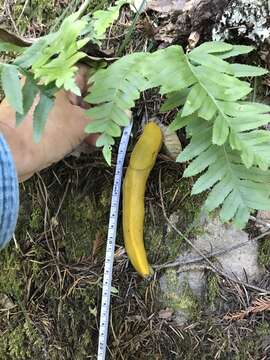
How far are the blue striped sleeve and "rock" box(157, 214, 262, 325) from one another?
82 cm

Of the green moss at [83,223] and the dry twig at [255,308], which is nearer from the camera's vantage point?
the dry twig at [255,308]

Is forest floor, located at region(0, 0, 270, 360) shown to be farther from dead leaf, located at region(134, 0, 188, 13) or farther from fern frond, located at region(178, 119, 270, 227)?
fern frond, located at region(178, 119, 270, 227)

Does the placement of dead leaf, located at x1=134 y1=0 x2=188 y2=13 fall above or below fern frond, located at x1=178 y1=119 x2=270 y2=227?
above

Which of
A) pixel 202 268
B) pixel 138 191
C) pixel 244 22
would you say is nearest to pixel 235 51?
pixel 244 22

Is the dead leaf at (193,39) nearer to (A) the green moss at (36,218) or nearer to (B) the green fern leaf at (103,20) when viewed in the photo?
(B) the green fern leaf at (103,20)

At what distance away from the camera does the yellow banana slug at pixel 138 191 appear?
2854 mm

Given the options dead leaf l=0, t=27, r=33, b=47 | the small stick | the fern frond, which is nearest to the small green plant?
the fern frond

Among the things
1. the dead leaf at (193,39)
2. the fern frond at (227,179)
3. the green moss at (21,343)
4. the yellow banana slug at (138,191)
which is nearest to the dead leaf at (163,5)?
the dead leaf at (193,39)

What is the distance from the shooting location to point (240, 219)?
241cm

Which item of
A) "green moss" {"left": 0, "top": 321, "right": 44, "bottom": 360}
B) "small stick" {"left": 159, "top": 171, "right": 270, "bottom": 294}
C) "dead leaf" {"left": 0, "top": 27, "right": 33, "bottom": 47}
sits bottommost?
"green moss" {"left": 0, "top": 321, "right": 44, "bottom": 360}

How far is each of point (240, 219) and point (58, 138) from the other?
3.10ft

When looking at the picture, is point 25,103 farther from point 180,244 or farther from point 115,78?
point 180,244

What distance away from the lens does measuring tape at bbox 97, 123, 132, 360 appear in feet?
9.60

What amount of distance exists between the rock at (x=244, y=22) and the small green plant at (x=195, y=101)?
8.3 inches
